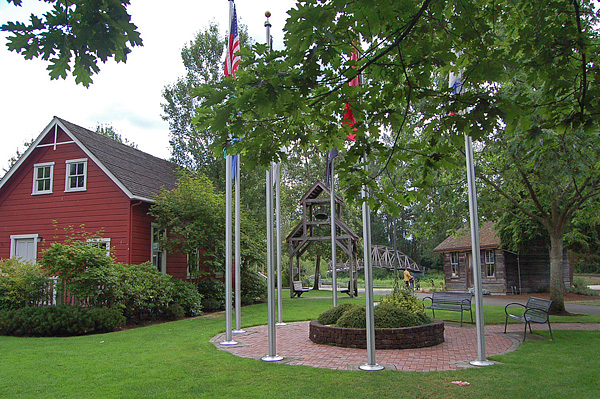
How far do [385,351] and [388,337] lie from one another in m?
0.31

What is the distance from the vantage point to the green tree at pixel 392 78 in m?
3.79

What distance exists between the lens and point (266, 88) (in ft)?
12.1

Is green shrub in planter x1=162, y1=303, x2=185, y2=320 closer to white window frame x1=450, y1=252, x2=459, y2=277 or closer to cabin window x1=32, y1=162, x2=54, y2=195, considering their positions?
cabin window x1=32, y1=162, x2=54, y2=195

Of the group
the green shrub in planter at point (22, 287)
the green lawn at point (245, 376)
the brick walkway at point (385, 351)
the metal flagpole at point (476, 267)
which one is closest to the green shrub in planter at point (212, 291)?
the green shrub in planter at point (22, 287)

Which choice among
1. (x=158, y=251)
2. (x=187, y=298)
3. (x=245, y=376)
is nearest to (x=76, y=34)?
(x=245, y=376)

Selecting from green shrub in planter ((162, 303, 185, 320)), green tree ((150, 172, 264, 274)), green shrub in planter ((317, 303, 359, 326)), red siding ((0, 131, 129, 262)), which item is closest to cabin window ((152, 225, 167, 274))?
green tree ((150, 172, 264, 274))

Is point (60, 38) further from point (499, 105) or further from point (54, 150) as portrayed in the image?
point (54, 150)

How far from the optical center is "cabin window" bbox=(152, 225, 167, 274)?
59.6 feet

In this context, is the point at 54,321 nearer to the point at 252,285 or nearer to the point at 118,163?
the point at 118,163

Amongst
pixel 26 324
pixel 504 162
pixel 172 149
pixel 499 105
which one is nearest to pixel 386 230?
pixel 172 149

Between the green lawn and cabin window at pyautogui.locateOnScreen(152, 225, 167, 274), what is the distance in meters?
8.46

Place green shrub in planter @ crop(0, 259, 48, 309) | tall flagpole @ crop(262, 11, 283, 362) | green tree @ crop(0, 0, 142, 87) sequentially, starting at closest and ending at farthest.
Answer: green tree @ crop(0, 0, 142, 87)
tall flagpole @ crop(262, 11, 283, 362)
green shrub in planter @ crop(0, 259, 48, 309)

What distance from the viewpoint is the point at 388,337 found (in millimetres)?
9000

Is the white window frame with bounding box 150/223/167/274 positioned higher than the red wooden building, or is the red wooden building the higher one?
the red wooden building
